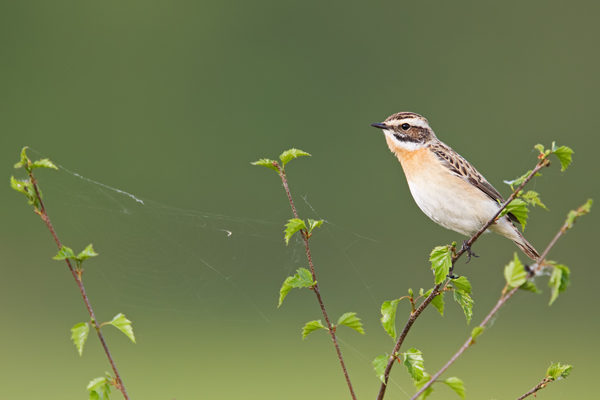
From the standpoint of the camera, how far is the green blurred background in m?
14.6

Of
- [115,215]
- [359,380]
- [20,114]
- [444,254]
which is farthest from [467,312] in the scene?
[20,114]

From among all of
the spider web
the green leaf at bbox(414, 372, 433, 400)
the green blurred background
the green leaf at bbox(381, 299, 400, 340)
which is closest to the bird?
the green leaf at bbox(381, 299, 400, 340)

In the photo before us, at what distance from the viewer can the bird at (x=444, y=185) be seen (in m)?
4.16

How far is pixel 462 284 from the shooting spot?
2684 millimetres

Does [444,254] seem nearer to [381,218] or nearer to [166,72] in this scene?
[381,218]

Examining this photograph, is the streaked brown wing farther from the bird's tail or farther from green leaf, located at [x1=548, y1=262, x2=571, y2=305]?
green leaf, located at [x1=548, y1=262, x2=571, y2=305]

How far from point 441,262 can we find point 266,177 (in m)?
16.9

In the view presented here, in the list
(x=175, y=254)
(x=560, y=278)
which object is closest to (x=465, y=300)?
(x=560, y=278)

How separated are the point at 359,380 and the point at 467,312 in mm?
11496

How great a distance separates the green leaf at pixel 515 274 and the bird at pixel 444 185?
2.09 metres

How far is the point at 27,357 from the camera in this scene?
15.2m

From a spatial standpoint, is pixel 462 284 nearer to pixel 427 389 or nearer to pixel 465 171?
pixel 427 389

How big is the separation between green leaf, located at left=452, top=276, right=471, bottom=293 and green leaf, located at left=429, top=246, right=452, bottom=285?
0.23 ft

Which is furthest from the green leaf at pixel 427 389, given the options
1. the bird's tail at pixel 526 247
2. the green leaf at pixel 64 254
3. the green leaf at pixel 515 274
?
the bird's tail at pixel 526 247
